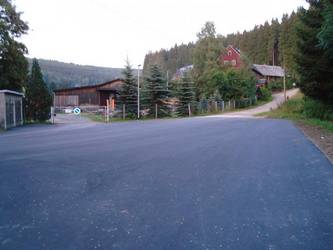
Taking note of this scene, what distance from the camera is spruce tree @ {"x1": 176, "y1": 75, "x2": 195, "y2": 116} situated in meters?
33.5

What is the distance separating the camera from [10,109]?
21375 mm

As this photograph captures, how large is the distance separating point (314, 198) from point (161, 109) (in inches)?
1057

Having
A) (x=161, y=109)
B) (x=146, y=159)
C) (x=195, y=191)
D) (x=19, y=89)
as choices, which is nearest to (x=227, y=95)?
(x=161, y=109)

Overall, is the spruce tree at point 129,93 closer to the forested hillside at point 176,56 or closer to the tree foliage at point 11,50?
the tree foliage at point 11,50

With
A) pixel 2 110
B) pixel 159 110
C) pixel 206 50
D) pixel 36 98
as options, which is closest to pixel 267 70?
pixel 206 50

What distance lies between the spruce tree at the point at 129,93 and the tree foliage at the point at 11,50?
892 cm

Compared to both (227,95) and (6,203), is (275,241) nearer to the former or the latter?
(6,203)

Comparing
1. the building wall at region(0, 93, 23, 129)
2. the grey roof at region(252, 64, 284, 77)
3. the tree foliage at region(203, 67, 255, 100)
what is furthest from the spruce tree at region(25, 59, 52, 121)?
the grey roof at region(252, 64, 284, 77)

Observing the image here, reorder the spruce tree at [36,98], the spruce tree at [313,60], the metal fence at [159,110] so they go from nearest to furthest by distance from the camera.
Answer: the spruce tree at [313,60] → the spruce tree at [36,98] → the metal fence at [159,110]

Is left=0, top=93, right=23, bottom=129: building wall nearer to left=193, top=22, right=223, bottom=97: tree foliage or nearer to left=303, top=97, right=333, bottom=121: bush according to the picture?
left=303, top=97, right=333, bottom=121: bush

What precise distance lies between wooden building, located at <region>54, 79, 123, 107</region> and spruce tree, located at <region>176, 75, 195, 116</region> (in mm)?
12964

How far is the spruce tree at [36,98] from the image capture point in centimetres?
2530

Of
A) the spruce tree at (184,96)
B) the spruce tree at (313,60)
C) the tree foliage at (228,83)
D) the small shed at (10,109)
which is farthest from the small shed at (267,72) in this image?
the small shed at (10,109)

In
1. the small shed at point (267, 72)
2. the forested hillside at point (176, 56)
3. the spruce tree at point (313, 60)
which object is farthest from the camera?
the forested hillside at point (176, 56)
